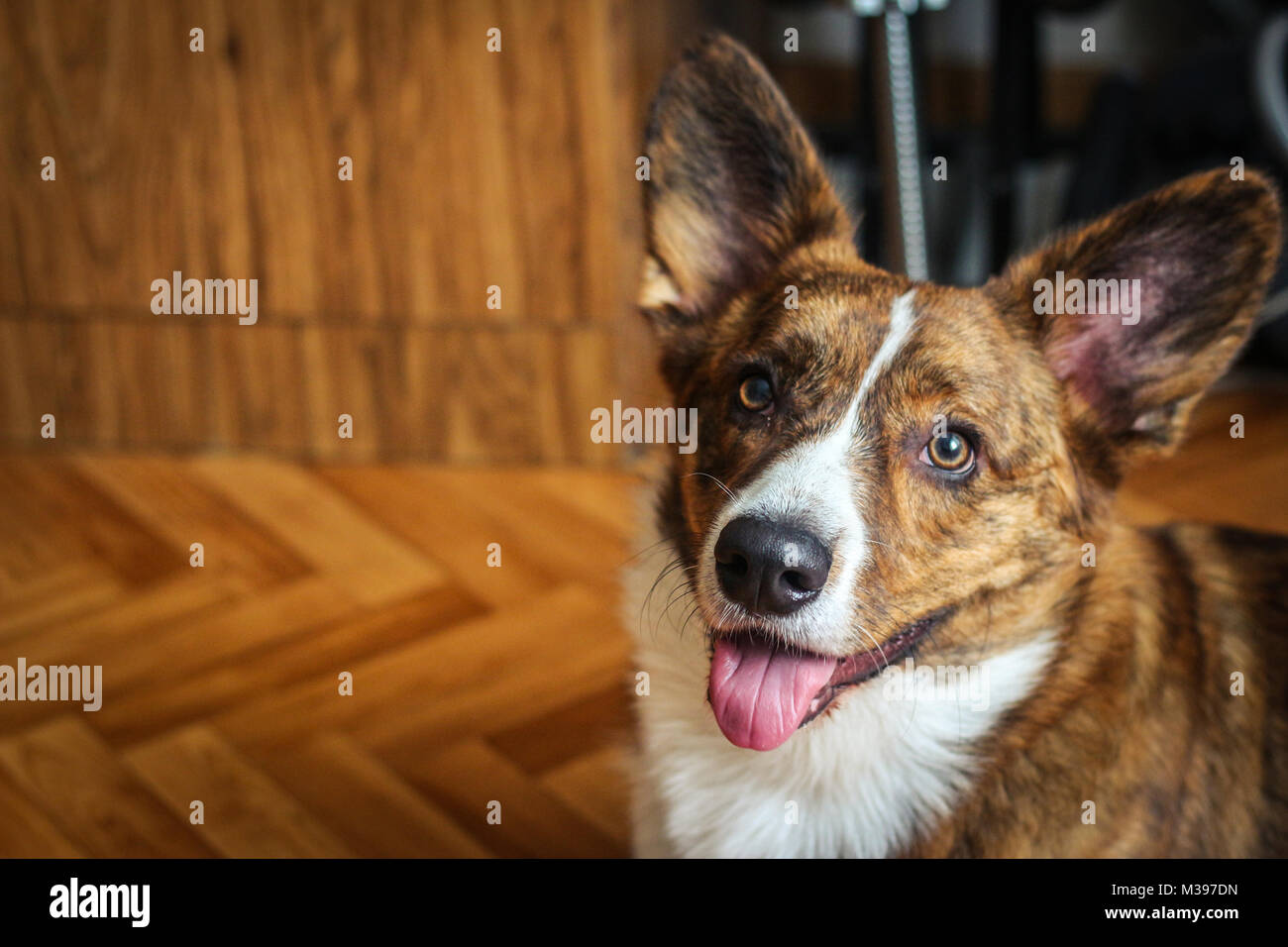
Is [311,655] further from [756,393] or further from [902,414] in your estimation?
[902,414]

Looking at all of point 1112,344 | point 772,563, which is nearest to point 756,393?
point 772,563

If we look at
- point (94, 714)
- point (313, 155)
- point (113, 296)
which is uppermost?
point (313, 155)

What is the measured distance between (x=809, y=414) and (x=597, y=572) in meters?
1.19

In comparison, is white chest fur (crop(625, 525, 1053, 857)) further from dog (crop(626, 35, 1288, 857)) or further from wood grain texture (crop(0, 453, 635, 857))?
wood grain texture (crop(0, 453, 635, 857))

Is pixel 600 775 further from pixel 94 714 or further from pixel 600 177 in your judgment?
pixel 600 177

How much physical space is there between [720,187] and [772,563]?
587 millimetres

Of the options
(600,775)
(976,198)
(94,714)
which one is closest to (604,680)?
(600,775)

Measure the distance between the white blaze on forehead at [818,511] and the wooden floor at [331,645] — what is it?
45cm

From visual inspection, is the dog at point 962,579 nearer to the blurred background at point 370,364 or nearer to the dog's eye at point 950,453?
the dog's eye at point 950,453

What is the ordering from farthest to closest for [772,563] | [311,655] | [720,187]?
[311,655], [720,187], [772,563]

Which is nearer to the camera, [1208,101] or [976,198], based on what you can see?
[1208,101]

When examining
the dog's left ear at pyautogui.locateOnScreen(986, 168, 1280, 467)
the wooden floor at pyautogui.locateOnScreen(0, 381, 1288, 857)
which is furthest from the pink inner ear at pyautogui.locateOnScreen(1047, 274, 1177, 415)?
the wooden floor at pyautogui.locateOnScreen(0, 381, 1288, 857)

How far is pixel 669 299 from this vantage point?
1779mm

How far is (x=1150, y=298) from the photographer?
1.57 metres
